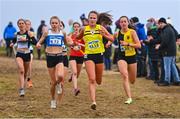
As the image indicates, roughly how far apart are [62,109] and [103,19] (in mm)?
2614

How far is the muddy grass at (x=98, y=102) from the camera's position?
10367 millimetres

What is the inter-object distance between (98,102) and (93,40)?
1.80 m

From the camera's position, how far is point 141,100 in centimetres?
1249

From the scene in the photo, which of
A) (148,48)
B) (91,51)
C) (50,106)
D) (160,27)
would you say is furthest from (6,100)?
(148,48)

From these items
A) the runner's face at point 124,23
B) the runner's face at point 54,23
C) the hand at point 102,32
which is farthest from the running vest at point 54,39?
the runner's face at point 124,23

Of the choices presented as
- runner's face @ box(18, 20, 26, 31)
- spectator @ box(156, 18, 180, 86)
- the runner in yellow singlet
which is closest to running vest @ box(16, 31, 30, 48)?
runner's face @ box(18, 20, 26, 31)

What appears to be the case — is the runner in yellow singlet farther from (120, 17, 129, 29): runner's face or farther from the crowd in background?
the crowd in background

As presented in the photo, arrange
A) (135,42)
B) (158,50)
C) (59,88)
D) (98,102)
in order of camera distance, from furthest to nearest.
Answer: (158,50) < (98,102) < (135,42) < (59,88)

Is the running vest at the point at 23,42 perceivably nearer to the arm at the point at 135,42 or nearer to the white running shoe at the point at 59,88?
the white running shoe at the point at 59,88

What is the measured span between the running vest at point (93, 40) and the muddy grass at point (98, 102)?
135cm

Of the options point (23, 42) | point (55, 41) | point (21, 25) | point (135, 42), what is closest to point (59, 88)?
point (55, 41)

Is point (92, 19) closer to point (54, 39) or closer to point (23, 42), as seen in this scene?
point (54, 39)

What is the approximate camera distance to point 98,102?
12055 millimetres

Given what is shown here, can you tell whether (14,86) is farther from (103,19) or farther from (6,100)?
→ (103,19)
